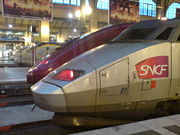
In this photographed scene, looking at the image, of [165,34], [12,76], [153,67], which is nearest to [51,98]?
[153,67]

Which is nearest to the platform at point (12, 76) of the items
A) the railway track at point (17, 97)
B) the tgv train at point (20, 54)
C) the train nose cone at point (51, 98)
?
the railway track at point (17, 97)

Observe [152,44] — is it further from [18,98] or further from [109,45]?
[18,98]

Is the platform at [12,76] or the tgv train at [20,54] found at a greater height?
the tgv train at [20,54]

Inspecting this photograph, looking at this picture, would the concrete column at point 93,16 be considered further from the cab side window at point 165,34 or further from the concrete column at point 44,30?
the cab side window at point 165,34

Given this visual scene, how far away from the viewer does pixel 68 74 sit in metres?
2.96

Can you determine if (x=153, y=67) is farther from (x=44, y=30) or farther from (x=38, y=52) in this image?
(x=44, y=30)

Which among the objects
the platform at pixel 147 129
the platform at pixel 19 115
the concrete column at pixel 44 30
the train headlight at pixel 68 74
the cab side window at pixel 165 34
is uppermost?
the concrete column at pixel 44 30

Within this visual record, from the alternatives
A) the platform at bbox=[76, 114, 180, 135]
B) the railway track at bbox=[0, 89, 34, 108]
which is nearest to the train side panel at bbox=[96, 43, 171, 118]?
the platform at bbox=[76, 114, 180, 135]

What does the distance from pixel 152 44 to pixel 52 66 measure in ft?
12.7

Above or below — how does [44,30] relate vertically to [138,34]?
above

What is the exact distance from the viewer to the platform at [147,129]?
259cm

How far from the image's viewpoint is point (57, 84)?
2.88 meters

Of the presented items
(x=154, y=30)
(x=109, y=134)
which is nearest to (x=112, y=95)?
(x=109, y=134)

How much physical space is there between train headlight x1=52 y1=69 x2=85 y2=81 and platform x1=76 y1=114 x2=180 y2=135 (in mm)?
782
